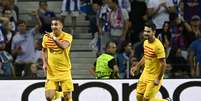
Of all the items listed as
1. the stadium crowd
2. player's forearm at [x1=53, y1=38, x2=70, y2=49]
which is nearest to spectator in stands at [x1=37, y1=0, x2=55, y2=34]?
the stadium crowd

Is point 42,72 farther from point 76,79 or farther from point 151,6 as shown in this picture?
point 151,6

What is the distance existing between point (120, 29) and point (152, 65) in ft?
12.1

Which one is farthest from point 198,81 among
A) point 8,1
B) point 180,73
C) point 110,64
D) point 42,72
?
point 8,1

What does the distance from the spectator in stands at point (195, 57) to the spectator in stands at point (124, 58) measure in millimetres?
1379

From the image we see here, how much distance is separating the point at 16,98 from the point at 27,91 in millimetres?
283

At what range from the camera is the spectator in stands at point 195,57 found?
16250 mm

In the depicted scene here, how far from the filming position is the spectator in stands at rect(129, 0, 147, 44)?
704 inches

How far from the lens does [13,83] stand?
53.0 feet

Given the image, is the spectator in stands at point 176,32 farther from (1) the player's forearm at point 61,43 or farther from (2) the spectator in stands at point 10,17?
(1) the player's forearm at point 61,43

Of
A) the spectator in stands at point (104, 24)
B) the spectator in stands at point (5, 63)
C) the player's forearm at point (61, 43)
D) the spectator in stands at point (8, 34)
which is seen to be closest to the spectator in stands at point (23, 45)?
the spectator in stands at point (8, 34)

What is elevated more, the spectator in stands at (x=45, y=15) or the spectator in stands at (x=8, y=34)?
the spectator in stands at (x=45, y=15)

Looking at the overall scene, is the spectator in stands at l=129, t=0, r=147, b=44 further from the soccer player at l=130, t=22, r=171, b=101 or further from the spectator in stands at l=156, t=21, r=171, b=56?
the soccer player at l=130, t=22, r=171, b=101

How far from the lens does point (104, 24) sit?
18078 millimetres

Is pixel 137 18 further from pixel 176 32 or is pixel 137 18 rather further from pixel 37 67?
pixel 37 67
